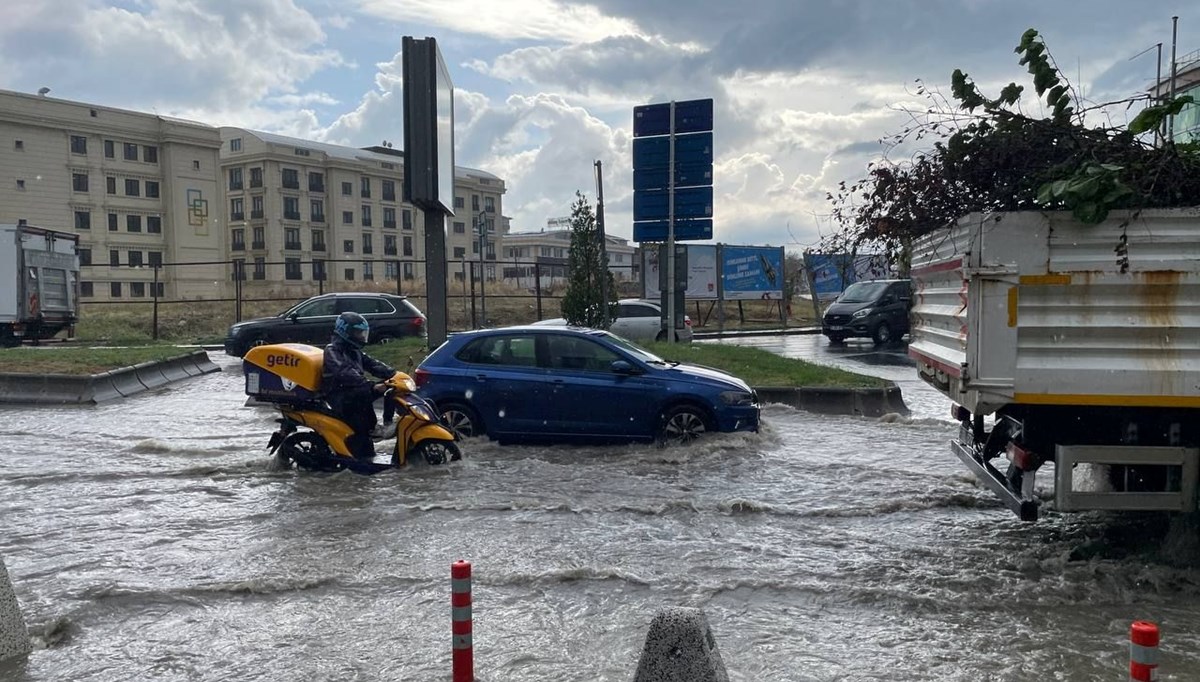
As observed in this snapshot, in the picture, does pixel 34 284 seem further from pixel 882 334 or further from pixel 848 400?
pixel 882 334

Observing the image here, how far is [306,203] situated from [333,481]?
73.7m

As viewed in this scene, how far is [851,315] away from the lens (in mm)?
24547

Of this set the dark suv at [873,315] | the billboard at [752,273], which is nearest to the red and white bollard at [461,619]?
the dark suv at [873,315]

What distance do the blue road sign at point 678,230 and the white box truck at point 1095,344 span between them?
13195 millimetres

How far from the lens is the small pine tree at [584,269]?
62.0 feet

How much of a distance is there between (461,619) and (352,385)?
544cm

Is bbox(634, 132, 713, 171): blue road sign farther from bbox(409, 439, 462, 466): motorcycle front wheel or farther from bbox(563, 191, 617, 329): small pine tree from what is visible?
bbox(409, 439, 462, 466): motorcycle front wheel

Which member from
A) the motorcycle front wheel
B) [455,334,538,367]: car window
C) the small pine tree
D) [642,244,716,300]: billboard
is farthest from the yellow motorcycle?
[642,244,716,300]: billboard

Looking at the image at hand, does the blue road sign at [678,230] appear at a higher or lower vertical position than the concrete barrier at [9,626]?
higher

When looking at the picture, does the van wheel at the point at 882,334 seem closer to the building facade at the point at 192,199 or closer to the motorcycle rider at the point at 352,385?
the motorcycle rider at the point at 352,385

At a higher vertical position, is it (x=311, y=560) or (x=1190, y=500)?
(x=1190, y=500)

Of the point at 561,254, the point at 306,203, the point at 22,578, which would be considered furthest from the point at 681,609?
the point at 561,254

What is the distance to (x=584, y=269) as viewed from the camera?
19.0 meters

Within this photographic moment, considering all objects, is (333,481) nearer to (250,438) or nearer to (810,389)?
(250,438)
